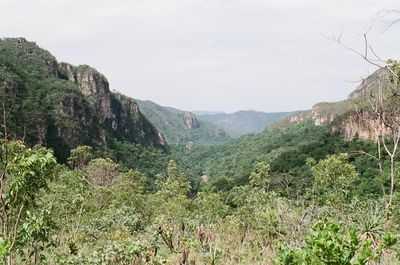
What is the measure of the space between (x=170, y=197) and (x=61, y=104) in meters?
72.2

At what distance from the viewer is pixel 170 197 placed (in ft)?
130

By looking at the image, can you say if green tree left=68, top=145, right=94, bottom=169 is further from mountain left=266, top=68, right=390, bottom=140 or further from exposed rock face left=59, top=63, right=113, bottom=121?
exposed rock face left=59, top=63, right=113, bottom=121

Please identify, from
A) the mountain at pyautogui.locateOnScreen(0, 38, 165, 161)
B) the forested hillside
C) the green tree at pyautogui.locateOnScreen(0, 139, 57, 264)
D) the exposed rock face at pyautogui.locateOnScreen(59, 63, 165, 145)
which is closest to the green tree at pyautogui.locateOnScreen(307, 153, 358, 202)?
the forested hillside

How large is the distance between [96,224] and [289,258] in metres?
14.0

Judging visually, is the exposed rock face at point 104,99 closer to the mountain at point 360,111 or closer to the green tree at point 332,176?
the mountain at point 360,111

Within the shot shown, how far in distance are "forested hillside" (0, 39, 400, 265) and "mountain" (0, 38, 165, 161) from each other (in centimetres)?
45

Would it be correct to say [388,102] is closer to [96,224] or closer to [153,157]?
[96,224]

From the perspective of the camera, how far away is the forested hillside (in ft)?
25.0

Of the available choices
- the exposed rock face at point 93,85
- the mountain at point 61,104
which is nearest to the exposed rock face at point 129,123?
the mountain at point 61,104

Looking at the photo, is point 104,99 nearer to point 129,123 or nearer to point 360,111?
point 129,123

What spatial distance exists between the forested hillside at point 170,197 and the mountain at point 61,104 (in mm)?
449

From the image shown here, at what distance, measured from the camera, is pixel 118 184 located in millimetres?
38688

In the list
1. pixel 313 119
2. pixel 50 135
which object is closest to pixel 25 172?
pixel 50 135

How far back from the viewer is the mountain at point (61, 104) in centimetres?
8806
